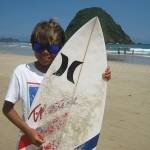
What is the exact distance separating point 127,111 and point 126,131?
133 centimetres

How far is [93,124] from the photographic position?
2.73 m

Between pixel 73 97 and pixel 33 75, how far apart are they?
12.6 inches

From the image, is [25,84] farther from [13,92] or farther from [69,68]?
[69,68]

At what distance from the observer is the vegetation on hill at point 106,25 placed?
261 ft

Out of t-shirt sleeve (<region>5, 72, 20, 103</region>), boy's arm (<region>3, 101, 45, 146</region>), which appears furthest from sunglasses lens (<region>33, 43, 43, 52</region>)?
boy's arm (<region>3, 101, 45, 146</region>)

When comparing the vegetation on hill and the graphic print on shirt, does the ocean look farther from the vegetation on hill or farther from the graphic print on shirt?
the vegetation on hill

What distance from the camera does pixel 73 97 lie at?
104 inches

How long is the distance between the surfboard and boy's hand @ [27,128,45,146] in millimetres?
55

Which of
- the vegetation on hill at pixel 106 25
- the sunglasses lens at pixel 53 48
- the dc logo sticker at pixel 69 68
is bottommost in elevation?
the vegetation on hill at pixel 106 25

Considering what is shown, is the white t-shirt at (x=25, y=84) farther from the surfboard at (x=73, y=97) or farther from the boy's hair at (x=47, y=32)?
the boy's hair at (x=47, y=32)

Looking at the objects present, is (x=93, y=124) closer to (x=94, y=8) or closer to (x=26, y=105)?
(x=26, y=105)

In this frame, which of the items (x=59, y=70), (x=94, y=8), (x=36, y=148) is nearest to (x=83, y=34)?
(x=59, y=70)

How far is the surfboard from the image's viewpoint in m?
2.58

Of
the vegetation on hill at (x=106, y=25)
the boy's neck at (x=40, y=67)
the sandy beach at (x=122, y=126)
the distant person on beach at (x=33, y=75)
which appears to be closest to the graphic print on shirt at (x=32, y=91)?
the distant person on beach at (x=33, y=75)
